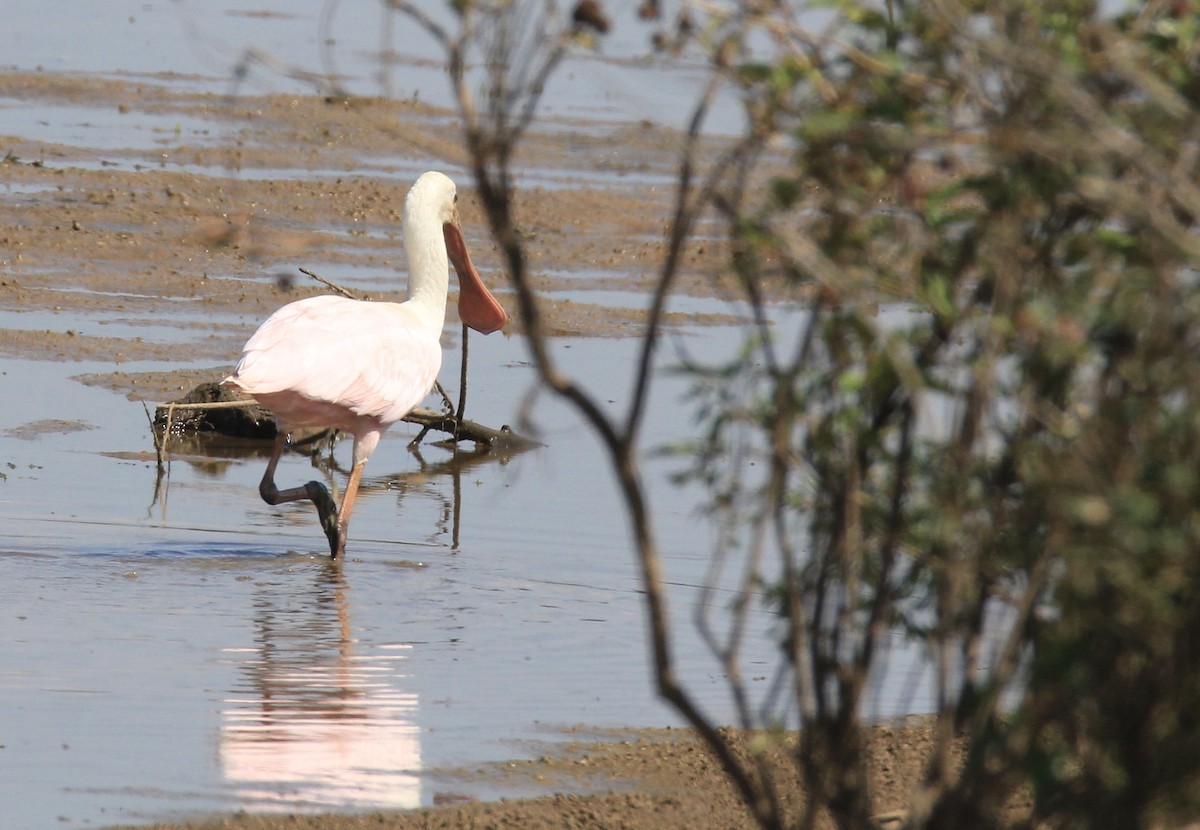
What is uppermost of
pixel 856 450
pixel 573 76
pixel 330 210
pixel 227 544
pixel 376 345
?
pixel 856 450

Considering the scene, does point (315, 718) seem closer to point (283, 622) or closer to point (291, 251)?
point (283, 622)

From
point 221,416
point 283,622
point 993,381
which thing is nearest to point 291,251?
point 221,416

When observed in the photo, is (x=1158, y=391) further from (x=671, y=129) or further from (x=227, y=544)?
(x=227, y=544)

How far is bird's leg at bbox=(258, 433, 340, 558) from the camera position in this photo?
30.2 feet

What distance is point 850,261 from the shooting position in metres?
3.79

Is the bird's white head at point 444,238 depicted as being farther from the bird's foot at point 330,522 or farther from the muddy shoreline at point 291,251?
the bird's foot at point 330,522

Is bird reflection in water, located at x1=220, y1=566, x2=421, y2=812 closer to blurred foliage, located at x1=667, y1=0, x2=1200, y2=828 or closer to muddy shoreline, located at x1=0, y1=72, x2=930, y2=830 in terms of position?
muddy shoreline, located at x1=0, y1=72, x2=930, y2=830

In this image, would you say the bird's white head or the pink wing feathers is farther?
the bird's white head

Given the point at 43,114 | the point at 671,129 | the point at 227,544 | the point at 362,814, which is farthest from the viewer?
the point at 43,114

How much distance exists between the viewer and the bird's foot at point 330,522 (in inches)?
362

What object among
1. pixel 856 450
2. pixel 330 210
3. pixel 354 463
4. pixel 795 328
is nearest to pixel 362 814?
pixel 856 450

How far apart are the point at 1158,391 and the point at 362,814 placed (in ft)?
9.18

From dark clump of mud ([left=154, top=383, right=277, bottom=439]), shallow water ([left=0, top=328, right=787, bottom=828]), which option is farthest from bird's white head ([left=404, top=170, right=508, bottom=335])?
dark clump of mud ([left=154, top=383, right=277, bottom=439])

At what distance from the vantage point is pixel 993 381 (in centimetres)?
375
